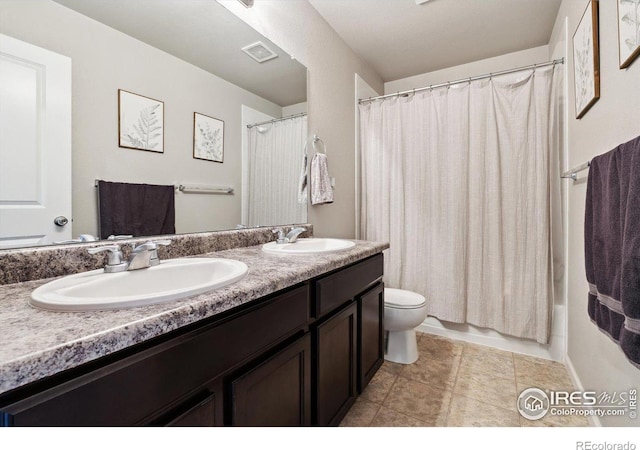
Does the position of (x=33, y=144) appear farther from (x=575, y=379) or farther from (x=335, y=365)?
(x=575, y=379)

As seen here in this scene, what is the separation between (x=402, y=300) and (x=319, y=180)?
0.98 m

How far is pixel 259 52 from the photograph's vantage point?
5.14 ft

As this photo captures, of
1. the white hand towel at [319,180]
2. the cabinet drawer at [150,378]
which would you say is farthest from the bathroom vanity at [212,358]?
the white hand towel at [319,180]

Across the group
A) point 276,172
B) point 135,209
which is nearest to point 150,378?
point 135,209

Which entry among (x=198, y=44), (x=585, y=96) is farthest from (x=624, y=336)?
Answer: (x=198, y=44)

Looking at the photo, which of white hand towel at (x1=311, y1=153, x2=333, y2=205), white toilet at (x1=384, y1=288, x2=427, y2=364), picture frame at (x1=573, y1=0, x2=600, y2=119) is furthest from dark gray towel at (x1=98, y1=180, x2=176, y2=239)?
picture frame at (x1=573, y1=0, x2=600, y2=119)

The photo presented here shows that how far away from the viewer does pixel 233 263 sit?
972mm

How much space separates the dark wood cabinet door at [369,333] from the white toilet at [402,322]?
0.56ft

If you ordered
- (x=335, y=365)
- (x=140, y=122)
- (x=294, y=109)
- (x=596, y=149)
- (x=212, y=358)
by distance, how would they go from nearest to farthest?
(x=212, y=358) → (x=140, y=122) → (x=335, y=365) → (x=596, y=149) → (x=294, y=109)

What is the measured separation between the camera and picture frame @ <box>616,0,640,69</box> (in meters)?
0.92

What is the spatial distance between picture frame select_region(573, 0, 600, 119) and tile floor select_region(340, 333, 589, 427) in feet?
5.06

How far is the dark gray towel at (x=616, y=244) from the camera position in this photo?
30.1 inches

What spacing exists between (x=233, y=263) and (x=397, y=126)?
1988 millimetres

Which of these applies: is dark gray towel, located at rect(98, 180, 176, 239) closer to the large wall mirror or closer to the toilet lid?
the large wall mirror
